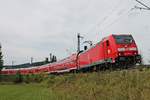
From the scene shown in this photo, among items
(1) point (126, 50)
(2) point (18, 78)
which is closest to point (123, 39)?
(1) point (126, 50)

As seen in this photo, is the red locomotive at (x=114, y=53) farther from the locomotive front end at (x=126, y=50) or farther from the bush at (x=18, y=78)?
the bush at (x=18, y=78)

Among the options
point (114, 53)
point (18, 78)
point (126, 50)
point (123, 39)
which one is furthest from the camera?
point (18, 78)

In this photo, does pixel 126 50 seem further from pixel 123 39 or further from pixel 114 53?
pixel 123 39

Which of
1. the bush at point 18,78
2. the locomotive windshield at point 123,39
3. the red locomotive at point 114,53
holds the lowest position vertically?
the bush at point 18,78

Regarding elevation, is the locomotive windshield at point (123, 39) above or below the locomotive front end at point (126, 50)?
above

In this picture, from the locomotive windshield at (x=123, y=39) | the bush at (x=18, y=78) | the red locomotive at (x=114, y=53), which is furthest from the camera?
the bush at (x=18, y=78)

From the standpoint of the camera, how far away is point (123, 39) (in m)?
34.2

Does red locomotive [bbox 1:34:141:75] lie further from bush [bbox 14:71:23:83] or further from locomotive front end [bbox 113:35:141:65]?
bush [bbox 14:71:23:83]

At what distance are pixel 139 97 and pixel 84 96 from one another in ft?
11.5

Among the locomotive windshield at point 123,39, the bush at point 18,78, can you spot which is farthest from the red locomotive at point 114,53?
the bush at point 18,78

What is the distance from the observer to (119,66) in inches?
1242

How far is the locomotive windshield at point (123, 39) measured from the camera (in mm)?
33772

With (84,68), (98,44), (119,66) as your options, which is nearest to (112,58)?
(119,66)

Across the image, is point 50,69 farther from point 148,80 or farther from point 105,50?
point 148,80
